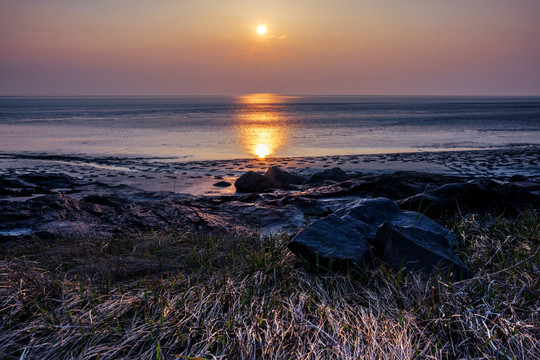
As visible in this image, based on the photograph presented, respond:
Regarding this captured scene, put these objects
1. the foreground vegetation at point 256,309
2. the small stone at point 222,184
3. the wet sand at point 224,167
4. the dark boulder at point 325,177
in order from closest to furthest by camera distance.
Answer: the foreground vegetation at point 256,309 < the dark boulder at point 325,177 < the small stone at point 222,184 < the wet sand at point 224,167

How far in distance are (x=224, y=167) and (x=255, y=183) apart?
483cm

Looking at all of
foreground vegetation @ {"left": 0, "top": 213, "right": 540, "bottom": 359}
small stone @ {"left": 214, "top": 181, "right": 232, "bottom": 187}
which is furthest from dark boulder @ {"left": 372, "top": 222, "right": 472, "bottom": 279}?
small stone @ {"left": 214, "top": 181, "right": 232, "bottom": 187}

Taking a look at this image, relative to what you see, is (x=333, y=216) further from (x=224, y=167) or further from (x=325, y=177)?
(x=224, y=167)

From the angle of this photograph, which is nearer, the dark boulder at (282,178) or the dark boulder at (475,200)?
the dark boulder at (475,200)

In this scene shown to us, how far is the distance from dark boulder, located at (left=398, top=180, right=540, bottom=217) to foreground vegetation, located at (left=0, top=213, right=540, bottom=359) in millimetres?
1670

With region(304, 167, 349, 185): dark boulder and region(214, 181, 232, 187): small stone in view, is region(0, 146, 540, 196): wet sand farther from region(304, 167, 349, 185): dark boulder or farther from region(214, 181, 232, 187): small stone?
region(304, 167, 349, 185): dark boulder

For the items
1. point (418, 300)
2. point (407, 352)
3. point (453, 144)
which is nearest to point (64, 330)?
point (407, 352)

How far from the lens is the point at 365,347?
2760 millimetres

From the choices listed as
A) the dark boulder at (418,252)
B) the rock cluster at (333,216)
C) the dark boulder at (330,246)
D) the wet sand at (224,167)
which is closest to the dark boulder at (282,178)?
the wet sand at (224,167)

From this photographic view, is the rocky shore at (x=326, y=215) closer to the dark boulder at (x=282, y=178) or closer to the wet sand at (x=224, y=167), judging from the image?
the dark boulder at (x=282, y=178)

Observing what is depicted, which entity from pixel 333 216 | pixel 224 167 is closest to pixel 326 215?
pixel 333 216

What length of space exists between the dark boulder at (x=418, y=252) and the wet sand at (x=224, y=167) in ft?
22.6

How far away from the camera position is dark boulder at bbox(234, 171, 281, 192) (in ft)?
32.9

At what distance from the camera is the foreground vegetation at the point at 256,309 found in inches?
109
